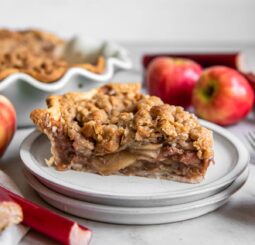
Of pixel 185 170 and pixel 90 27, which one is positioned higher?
pixel 185 170

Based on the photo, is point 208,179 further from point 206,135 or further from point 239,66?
point 239,66

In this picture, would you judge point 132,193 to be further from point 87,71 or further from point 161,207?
point 87,71

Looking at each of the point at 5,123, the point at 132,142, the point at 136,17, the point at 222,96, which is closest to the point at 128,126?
the point at 132,142

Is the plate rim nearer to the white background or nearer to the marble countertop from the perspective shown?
the marble countertop

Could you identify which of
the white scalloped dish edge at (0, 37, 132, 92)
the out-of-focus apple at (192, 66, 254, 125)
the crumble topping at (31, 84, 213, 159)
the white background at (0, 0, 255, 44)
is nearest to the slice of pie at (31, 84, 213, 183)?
the crumble topping at (31, 84, 213, 159)

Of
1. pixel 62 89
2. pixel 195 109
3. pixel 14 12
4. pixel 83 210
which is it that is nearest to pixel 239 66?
pixel 195 109

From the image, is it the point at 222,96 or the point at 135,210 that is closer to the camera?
the point at 135,210
